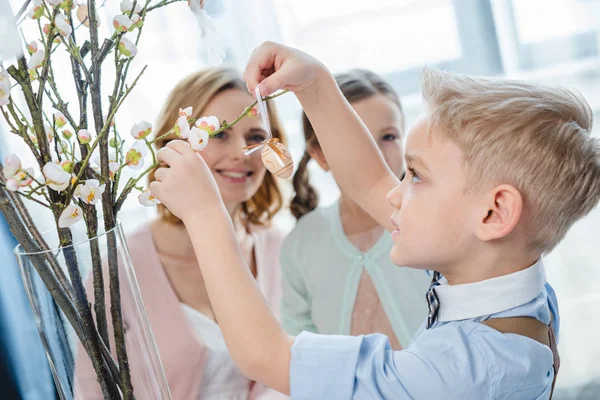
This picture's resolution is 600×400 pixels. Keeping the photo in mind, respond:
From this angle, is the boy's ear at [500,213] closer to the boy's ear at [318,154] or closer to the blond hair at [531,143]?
the blond hair at [531,143]

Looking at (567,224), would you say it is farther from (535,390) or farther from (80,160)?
(80,160)

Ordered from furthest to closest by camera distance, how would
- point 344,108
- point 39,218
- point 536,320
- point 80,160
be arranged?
point 39,218 < point 344,108 < point 536,320 < point 80,160

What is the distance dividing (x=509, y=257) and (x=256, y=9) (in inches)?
52.9

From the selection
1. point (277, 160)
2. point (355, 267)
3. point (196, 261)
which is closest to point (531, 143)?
point (277, 160)

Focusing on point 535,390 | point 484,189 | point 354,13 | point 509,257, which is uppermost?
point 354,13

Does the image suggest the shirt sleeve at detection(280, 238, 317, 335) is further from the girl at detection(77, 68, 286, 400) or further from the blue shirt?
the blue shirt

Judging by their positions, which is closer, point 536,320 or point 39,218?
point 536,320

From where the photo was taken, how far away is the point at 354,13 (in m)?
2.02

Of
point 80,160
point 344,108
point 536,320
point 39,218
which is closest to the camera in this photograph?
point 80,160

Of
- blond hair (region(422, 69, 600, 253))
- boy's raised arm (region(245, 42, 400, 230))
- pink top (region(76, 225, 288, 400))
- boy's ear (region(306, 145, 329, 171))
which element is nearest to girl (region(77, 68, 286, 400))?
pink top (region(76, 225, 288, 400))

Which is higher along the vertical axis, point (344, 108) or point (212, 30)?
point (212, 30)

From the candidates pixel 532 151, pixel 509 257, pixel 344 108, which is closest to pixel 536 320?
pixel 509 257

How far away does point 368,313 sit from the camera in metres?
1.60

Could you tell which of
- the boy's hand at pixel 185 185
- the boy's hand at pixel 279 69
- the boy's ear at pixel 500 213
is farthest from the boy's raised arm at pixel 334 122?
the boy's ear at pixel 500 213
